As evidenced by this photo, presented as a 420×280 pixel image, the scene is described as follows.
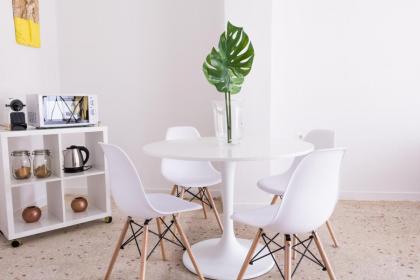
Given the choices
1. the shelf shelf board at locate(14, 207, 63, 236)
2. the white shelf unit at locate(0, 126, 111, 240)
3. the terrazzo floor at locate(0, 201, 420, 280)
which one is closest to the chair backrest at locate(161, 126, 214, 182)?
the terrazzo floor at locate(0, 201, 420, 280)

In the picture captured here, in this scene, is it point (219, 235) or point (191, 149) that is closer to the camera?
point (191, 149)

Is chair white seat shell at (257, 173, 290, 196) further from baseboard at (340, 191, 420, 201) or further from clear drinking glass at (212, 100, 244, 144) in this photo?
baseboard at (340, 191, 420, 201)

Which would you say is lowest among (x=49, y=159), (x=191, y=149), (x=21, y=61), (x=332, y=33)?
(x=49, y=159)

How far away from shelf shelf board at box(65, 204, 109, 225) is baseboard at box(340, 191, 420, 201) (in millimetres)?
2341

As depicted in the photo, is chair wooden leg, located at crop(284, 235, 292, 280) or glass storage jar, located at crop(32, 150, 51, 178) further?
glass storage jar, located at crop(32, 150, 51, 178)

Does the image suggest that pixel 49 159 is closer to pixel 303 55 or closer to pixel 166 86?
pixel 166 86

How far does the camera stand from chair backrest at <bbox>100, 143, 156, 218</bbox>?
1.73 m

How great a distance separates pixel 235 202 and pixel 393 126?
1.73m

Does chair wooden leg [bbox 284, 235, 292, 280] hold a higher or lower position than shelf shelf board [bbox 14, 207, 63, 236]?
higher

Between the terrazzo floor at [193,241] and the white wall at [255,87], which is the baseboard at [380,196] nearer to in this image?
the terrazzo floor at [193,241]

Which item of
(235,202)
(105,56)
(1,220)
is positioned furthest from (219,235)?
(105,56)

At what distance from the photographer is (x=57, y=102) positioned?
9.02 ft

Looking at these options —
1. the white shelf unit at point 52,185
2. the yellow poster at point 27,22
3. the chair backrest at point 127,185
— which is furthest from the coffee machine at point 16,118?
the chair backrest at point 127,185

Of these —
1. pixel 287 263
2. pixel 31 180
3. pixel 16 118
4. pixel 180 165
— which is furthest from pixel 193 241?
pixel 16 118
